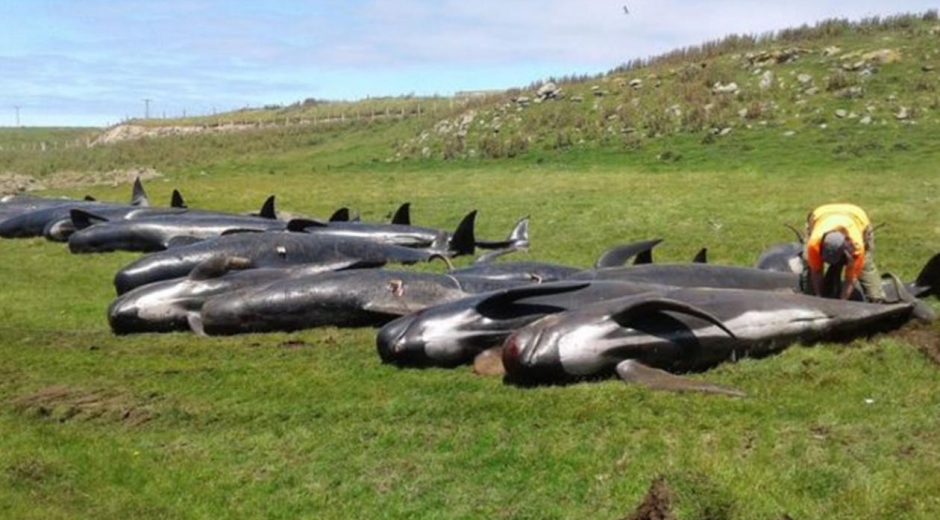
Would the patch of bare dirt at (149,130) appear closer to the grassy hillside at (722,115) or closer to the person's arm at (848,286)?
the grassy hillside at (722,115)

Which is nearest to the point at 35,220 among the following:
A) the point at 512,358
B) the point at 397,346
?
the point at 397,346

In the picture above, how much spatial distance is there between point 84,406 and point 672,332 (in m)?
5.74

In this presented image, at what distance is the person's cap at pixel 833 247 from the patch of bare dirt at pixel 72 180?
3282 cm

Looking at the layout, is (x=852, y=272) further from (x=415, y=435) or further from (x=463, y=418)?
(x=415, y=435)

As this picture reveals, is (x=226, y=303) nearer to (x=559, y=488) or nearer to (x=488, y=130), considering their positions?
(x=559, y=488)

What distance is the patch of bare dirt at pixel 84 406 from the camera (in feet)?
33.0

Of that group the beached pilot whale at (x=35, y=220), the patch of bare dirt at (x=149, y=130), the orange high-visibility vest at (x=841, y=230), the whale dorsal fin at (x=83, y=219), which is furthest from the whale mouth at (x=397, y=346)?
the patch of bare dirt at (x=149, y=130)

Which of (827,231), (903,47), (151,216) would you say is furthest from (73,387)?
(903,47)

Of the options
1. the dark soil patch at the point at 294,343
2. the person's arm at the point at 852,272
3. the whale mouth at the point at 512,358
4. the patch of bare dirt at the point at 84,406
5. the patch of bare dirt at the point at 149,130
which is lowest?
the patch of bare dirt at the point at 84,406

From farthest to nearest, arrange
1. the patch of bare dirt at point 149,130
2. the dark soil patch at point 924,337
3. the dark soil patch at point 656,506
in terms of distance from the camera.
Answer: the patch of bare dirt at point 149,130, the dark soil patch at point 924,337, the dark soil patch at point 656,506

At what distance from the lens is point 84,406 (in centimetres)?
→ 1037

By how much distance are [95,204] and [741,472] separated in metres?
21.2

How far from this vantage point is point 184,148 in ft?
195

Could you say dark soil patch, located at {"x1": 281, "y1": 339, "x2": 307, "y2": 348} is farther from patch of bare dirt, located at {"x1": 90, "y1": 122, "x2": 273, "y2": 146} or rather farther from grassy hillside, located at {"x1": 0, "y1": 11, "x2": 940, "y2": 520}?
patch of bare dirt, located at {"x1": 90, "y1": 122, "x2": 273, "y2": 146}
